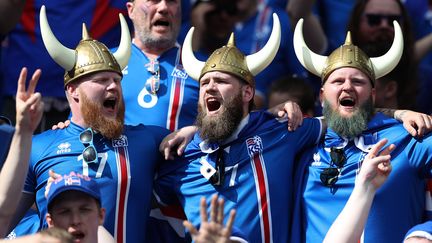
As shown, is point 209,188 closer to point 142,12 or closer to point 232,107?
point 232,107

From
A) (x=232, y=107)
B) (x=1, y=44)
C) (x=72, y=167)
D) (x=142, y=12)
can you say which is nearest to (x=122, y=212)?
(x=72, y=167)

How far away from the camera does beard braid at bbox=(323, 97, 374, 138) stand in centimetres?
870

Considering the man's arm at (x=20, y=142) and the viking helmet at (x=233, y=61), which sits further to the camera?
the viking helmet at (x=233, y=61)

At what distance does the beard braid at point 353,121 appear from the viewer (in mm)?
8695

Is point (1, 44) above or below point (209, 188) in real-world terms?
above

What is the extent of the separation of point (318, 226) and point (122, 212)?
121 cm

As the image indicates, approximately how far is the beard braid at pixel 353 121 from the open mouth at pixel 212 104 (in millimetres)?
709

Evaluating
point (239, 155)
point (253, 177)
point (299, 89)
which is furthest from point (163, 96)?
point (299, 89)

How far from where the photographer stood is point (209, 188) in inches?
341

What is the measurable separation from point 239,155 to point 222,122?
0.23 metres

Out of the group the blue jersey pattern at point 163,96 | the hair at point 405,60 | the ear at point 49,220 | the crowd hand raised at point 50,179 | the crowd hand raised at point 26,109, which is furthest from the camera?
the hair at point 405,60

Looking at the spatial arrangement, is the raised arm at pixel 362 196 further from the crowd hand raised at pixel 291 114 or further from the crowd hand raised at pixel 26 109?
the crowd hand raised at pixel 26 109

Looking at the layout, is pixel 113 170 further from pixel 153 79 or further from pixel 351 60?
pixel 351 60

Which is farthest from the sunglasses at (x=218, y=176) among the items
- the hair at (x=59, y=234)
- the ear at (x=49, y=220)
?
the hair at (x=59, y=234)
